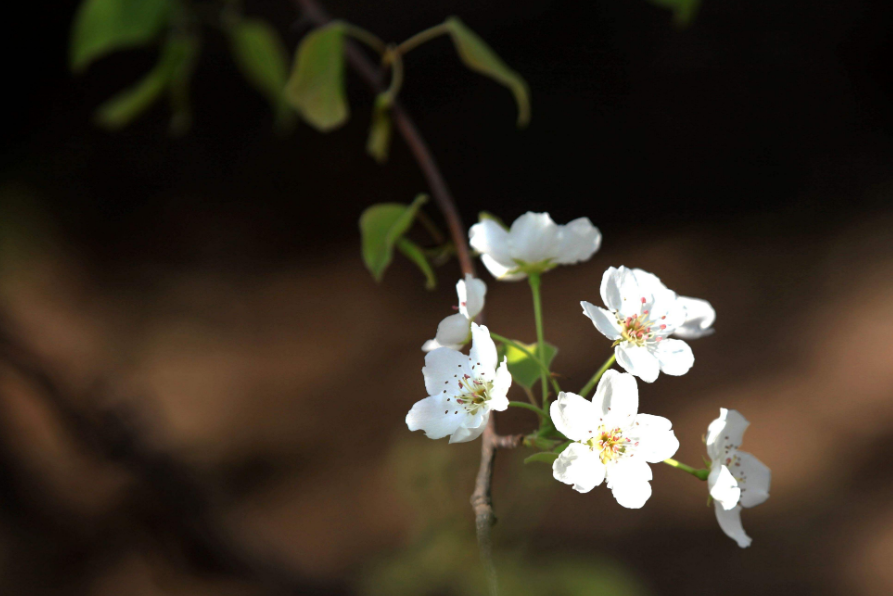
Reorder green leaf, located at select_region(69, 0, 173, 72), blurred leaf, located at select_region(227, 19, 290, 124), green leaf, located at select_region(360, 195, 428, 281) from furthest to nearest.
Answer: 1. blurred leaf, located at select_region(227, 19, 290, 124)
2. green leaf, located at select_region(69, 0, 173, 72)
3. green leaf, located at select_region(360, 195, 428, 281)

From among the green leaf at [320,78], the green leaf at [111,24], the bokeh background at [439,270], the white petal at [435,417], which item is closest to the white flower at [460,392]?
the white petal at [435,417]

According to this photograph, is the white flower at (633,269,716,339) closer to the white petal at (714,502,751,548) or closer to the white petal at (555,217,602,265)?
the white petal at (555,217,602,265)

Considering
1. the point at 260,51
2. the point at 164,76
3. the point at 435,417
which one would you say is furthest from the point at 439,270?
the point at 435,417

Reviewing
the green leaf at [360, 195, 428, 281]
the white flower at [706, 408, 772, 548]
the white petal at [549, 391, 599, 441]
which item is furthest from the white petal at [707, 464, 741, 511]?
the green leaf at [360, 195, 428, 281]

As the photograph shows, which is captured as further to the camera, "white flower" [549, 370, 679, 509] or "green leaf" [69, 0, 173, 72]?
"green leaf" [69, 0, 173, 72]

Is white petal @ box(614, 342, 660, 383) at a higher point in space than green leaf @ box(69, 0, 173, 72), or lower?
lower

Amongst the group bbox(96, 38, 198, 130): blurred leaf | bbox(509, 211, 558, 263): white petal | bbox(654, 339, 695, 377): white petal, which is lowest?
bbox(654, 339, 695, 377): white petal

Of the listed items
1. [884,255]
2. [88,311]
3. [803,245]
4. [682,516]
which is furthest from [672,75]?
[88,311]

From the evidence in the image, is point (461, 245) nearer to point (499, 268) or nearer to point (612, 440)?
point (499, 268)
